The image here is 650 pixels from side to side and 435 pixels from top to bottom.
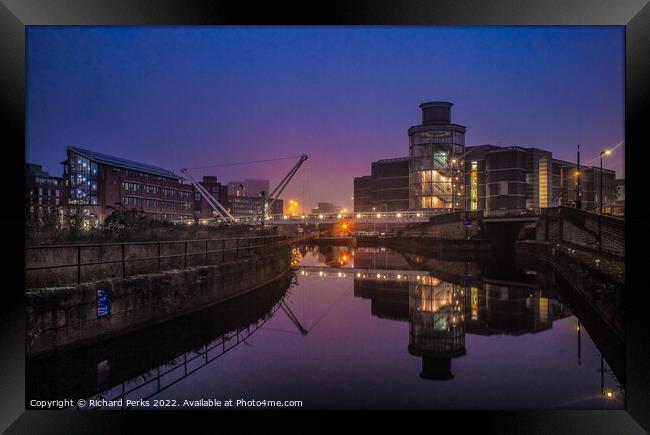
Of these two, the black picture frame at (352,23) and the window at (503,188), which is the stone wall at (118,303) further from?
the window at (503,188)

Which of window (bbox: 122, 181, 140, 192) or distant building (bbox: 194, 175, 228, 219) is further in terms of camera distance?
distant building (bbox: 194, 175, 228, 219)

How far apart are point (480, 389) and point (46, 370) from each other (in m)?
7.28

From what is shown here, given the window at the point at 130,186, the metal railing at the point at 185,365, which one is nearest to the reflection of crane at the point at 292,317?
the metal railing at the point at 185,365

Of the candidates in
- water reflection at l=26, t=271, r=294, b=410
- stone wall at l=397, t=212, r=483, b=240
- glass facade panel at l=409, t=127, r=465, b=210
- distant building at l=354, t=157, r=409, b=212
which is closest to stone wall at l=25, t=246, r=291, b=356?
water reflection at l=26, t=271, r=294, b=410

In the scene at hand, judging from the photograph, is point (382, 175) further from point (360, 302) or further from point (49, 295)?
point (49, 295)

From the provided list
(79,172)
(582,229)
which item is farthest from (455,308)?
(79,172)

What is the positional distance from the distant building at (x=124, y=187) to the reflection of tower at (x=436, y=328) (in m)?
19.6

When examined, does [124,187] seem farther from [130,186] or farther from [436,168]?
[436,168]

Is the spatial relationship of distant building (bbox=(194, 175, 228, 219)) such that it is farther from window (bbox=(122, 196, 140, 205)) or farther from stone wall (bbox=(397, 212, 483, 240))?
stone wall (bbox=(397, 212, 483, 240))

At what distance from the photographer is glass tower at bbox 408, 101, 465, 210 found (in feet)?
167

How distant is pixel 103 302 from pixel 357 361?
5.23 m

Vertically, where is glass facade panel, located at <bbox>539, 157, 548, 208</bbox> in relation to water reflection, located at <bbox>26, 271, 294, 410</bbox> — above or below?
above

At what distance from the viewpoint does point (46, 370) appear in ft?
21.1

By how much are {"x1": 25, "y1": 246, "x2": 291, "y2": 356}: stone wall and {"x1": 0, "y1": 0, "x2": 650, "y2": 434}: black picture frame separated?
1.42ft
